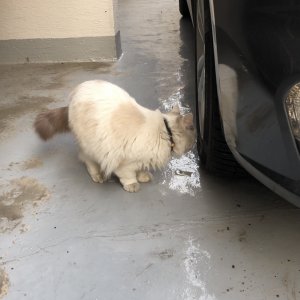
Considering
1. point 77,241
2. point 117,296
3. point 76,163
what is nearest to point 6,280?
point 77,241

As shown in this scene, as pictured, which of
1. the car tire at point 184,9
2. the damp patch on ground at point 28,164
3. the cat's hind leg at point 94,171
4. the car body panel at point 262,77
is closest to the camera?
the car body panel at point 262,77

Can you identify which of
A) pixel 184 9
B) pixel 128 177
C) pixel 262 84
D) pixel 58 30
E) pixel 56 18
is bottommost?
pixel 184 9

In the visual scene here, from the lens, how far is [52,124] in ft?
7.52

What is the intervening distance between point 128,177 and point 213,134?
0.57 meters

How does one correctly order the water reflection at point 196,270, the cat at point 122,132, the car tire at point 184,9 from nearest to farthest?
the water reflection at point 196,270 → the cat at point 122,132 → the car tire at point 184,9

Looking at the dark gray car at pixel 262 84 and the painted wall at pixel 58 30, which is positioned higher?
the dark gray car at pixel 262 84

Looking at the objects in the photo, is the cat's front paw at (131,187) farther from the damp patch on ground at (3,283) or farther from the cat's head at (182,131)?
the damp patch on ground at (3,283)

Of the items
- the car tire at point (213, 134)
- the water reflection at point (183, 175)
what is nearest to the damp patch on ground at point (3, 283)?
the water reflection at point (183, 175)

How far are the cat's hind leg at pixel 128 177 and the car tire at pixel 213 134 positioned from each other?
1.27 ft

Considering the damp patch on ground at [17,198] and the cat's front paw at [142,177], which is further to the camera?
the cat's front paw at [142,177]

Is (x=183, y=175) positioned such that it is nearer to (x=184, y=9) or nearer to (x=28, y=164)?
(x=28, y=164)

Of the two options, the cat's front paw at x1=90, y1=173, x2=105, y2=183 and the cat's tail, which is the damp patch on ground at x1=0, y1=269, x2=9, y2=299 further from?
the cat's tail

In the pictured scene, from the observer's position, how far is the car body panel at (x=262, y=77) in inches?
46.3

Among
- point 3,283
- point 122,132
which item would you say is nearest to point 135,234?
point 122,132
